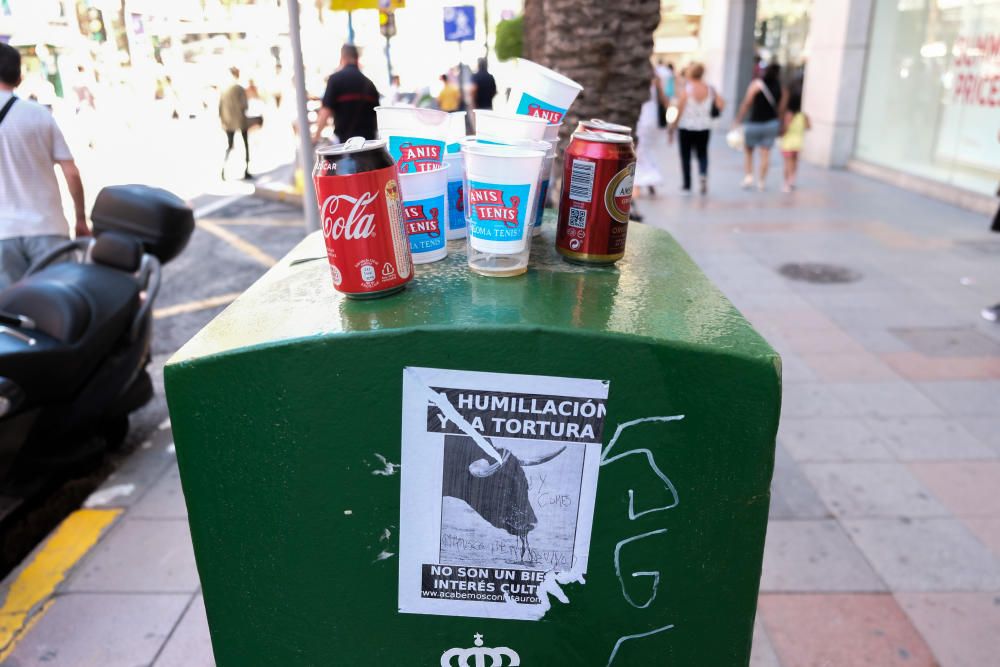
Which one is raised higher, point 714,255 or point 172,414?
point 172,414

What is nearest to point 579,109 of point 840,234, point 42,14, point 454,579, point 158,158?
point 454,579

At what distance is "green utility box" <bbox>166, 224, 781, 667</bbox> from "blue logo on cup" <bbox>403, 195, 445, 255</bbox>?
0.42 ft

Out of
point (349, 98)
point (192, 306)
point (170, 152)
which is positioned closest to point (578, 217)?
point (192, 306)

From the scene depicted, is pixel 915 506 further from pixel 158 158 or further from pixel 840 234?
pixel 158 158

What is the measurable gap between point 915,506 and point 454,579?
275 centimetres

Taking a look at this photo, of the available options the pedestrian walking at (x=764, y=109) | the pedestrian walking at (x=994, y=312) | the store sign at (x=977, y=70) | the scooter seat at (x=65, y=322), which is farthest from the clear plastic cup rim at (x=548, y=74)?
the store sign at (x=977, y=70)

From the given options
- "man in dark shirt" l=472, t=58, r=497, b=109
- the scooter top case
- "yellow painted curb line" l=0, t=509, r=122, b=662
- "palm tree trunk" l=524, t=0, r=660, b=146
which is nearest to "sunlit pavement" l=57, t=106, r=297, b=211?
"man in dark shirt" l=472, t=58, r=497, b=109

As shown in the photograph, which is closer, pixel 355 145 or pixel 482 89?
pixel 355 145

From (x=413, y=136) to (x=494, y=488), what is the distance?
0.76m

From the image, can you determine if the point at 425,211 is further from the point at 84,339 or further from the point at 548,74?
the point at 84,339

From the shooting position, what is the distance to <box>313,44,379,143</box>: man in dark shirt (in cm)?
890

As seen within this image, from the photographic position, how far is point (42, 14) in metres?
25.7

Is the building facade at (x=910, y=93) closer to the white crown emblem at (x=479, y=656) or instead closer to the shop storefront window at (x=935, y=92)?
the shop storefront window at (x=935, y=92)

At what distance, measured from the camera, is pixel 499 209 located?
56.7 inches
